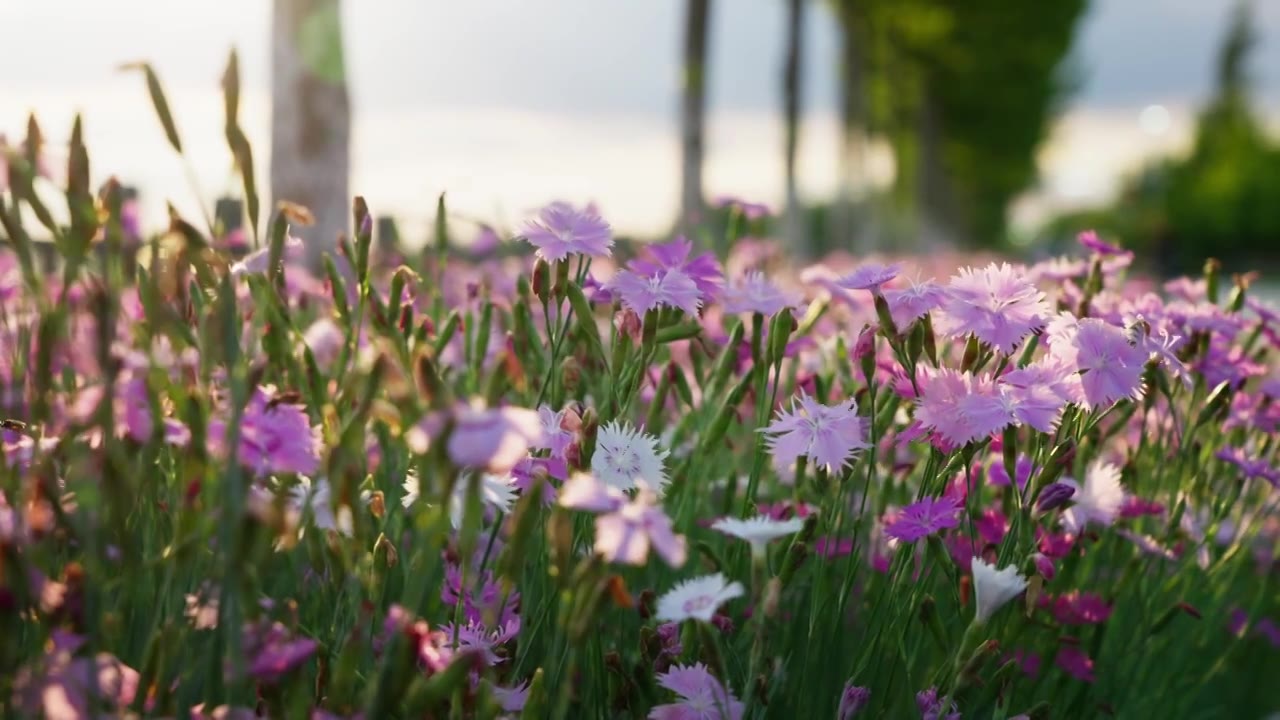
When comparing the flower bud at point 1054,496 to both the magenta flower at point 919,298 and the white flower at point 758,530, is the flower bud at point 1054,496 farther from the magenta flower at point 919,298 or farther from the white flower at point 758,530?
the white flower at point 758,530

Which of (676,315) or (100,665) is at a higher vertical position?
(676,315)

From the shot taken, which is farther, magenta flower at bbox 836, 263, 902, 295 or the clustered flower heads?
magenta flower at bbox 836, 263, 902, 295

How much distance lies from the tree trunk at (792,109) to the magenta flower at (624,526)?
33.3ft

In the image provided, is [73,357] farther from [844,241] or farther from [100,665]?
[844,241]

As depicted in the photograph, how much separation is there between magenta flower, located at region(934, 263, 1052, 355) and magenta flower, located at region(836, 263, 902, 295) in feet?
0.27

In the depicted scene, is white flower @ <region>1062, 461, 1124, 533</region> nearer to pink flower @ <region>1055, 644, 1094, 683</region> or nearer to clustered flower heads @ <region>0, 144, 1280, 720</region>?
clustered flower heads @ <region>0, 144, 1280, 720</region>

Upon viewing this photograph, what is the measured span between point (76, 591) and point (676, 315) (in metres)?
0.81

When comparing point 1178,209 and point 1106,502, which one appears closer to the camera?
point 1106,502

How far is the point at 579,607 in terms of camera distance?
98 cm

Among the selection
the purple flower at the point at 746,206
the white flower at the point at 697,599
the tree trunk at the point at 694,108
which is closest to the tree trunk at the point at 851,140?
the tree trunk at the point at 694,108

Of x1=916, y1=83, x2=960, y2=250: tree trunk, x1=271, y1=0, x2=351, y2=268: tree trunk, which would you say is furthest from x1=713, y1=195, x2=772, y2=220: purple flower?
x1=916, y1=83, x2=960, y2=250: tree trunk

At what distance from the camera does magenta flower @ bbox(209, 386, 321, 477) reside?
3.40ft

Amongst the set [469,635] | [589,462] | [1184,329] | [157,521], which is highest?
[1184,329]

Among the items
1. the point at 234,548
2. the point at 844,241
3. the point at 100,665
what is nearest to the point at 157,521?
the point at 100,665
